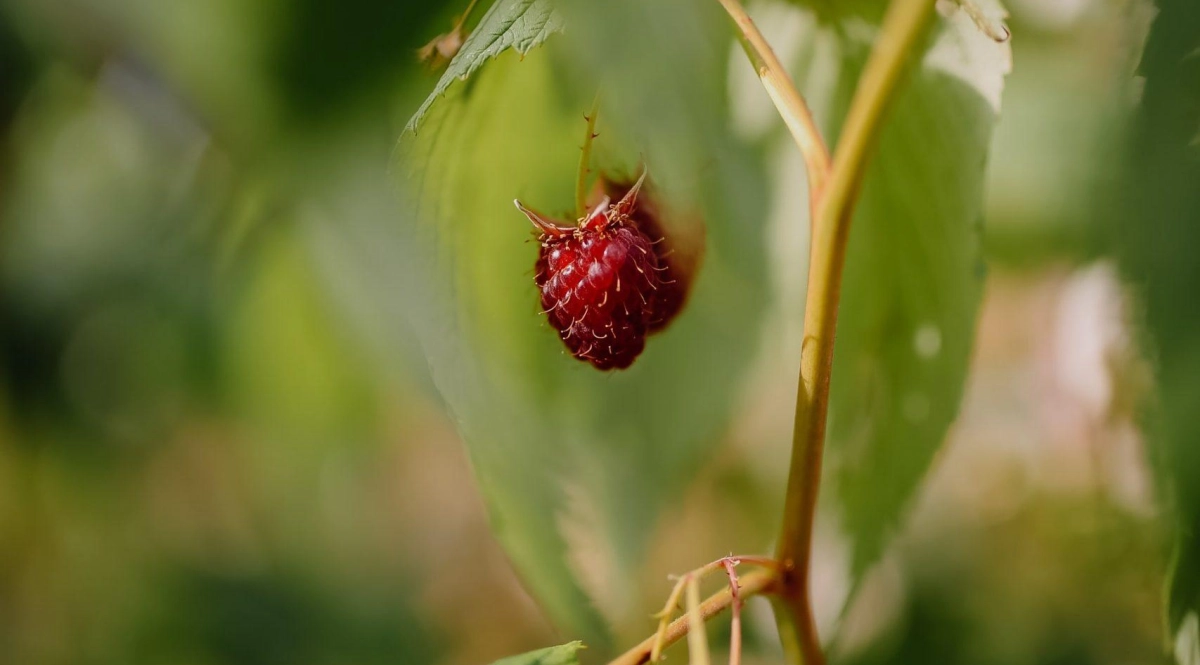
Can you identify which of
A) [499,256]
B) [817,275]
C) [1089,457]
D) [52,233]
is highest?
[52,233]

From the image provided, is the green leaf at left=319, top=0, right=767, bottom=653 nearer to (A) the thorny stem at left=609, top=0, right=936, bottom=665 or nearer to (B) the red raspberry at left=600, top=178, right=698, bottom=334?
(B) the red raspberry at left=600, top=178, right=698, bottom=334

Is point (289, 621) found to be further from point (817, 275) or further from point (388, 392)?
point (817, 275)

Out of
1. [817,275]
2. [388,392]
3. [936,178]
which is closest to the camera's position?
[817,275]

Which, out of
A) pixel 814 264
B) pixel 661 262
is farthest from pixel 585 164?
pixel 814 264

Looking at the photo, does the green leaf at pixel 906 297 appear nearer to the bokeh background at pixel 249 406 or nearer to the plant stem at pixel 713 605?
the bokeh background at pixel 249 406

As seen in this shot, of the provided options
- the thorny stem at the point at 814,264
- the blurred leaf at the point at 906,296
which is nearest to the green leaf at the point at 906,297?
the blurred leaf at the point at 906,296

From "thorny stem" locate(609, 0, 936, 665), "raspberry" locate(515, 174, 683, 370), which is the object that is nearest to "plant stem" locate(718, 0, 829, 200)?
"thorny stem" locate(609, 0, 936, 665)

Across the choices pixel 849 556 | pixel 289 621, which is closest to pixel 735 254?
pixel 849 556
